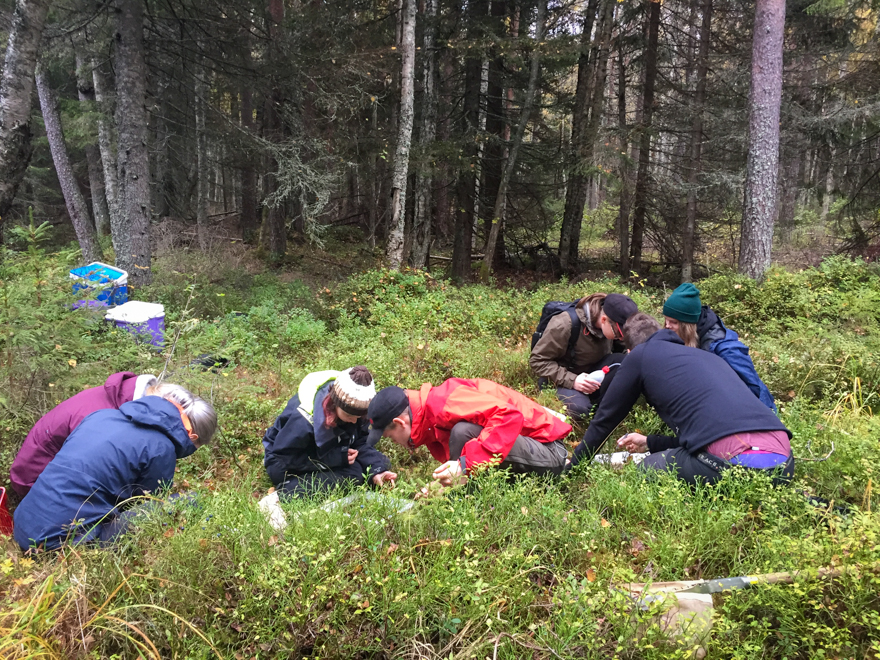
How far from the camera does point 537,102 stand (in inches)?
547

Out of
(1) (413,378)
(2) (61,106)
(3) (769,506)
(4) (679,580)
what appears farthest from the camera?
(2) (61,106)

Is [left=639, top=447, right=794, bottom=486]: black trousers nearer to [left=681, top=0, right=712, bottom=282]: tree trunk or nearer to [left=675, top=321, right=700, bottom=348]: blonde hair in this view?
[left=675, top=321, right=700, bottom=348]: blonde hair

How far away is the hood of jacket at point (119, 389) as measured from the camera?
3.22 meters

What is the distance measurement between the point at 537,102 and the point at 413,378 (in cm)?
1115

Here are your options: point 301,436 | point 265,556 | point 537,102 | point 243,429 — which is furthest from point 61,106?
point 265,556

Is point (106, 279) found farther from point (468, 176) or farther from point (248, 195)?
point (248, 195)

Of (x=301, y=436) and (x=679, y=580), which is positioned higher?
(x=301, y=436)

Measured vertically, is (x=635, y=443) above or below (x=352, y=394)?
below

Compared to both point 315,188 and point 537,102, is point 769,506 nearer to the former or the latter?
point 315,188

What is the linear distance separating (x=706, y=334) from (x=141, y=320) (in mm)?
6303

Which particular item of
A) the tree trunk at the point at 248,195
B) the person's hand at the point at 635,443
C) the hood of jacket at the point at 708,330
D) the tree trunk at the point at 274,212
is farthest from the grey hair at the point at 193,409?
the tree trunk at the point at 248,195

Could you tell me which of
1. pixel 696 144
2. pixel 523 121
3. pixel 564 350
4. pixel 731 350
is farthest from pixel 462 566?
pixel 696 144

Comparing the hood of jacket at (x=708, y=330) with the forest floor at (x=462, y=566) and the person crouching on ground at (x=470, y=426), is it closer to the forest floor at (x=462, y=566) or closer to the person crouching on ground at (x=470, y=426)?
the forest floor at (x=462, y=566)

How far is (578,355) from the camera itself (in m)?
5.28
